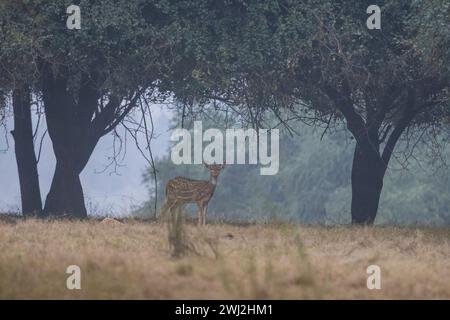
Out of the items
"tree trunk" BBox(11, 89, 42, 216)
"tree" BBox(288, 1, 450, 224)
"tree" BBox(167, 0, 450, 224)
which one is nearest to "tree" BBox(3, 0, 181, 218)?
"tree trunk" BBox(11, 89, 42, 216)

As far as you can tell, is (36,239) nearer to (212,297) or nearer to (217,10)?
(212,297)

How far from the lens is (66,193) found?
29.6 metres

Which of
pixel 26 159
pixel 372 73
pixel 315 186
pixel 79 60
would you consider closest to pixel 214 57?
pixel 79 60

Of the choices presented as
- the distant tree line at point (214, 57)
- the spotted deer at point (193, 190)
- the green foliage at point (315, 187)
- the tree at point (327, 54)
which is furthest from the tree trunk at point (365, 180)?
the green foliage at point (315, 187)

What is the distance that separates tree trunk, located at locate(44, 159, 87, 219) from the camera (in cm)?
2942

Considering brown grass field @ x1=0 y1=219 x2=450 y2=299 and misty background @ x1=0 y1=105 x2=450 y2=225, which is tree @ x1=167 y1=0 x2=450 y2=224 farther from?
misty background @ x1=0 y1=105 x2=450 y2=225

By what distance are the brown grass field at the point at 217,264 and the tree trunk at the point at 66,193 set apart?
7306 millimetres

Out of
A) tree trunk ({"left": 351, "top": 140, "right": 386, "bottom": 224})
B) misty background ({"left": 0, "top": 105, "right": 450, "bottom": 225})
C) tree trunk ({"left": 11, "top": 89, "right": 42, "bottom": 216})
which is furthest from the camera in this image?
misty background ({"left": 0, "top": 105, "right": 450, "bottom": 225})

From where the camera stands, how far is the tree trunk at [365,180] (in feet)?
102

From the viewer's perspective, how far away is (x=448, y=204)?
62656mm

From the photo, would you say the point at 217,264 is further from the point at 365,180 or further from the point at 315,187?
the point at 315,187

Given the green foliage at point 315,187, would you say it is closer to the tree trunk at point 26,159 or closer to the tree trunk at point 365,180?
the tree trunk at point 365,180

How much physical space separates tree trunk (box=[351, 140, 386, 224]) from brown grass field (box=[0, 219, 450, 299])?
29.5 feet
